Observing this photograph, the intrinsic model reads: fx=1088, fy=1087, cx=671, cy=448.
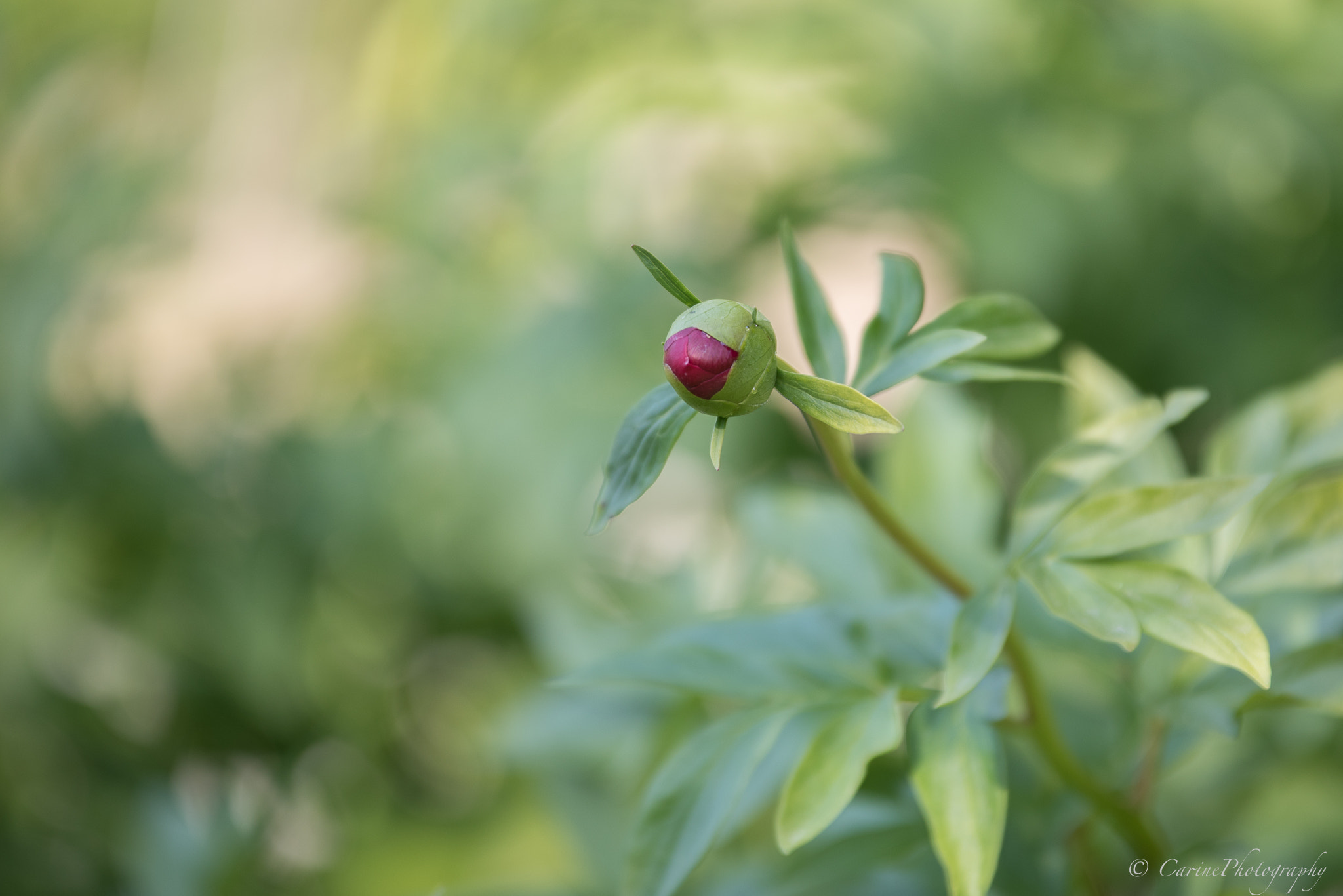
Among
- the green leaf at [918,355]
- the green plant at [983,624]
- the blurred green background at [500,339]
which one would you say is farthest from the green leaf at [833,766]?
the blurred green background at [500,339]

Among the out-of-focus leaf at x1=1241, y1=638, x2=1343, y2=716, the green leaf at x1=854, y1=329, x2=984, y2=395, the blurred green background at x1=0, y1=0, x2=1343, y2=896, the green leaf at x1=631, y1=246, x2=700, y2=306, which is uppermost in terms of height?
the blurred green background at x1=0, y1=0, x2=1343, y2=896

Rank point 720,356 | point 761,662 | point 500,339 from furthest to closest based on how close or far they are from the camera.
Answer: point 500,339 → point 761,662 → point 720,356

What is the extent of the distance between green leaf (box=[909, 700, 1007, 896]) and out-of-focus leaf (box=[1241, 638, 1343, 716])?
93mm

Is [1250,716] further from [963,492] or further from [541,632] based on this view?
[541,632]

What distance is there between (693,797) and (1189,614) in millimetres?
164

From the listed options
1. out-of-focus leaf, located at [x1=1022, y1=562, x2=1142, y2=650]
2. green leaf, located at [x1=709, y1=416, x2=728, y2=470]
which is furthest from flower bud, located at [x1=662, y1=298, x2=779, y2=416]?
out-of-focus leaf, located at [x1=1022, y1=562, x2=1142, y2=650]

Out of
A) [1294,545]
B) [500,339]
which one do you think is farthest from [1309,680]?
[500,339]

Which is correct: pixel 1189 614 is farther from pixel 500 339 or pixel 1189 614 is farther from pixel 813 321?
pixel 500 339

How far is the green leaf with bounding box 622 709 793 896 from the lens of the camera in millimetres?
348

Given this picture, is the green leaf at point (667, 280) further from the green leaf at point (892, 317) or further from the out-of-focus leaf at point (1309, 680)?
the out-of-focus leaf at point (1309, 680)

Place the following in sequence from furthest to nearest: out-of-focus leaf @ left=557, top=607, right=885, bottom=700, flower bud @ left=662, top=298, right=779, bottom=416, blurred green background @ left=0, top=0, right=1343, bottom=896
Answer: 1. blurred green background @ left=0, top=0, right=1343, bottom=896
2. out-of-focus leaf @ left=557, top=607, right=885, bottom=700
3. flower bud @ left=662, top=298, right=779, bottom=416

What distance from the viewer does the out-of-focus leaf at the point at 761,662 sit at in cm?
37

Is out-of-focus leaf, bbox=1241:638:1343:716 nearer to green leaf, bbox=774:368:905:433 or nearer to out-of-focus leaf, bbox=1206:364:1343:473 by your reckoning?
out-of-focus leaf, bbox=1206:364:1343:473

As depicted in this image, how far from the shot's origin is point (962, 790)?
33cm
